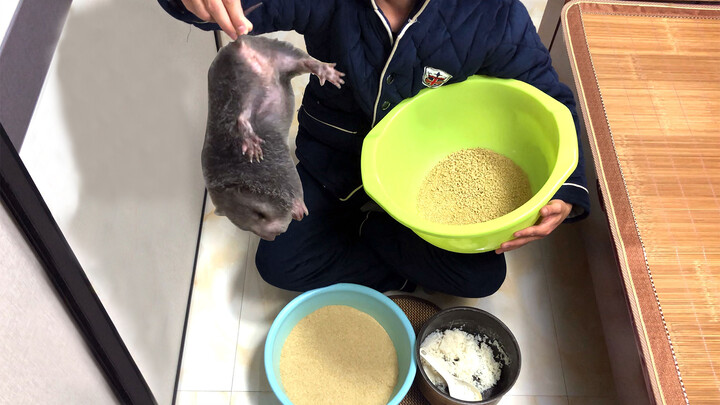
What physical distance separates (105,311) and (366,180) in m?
0.48

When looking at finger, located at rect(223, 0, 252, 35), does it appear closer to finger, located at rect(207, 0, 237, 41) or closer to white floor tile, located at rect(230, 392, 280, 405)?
finger, located at rect(207, 0, 237, 41)

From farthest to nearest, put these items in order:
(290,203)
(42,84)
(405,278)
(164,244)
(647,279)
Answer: (405,278) < (164,244) < (647,279) < (290,203) < (42,84)

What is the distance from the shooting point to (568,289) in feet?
4.63

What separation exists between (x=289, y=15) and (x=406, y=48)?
206 mm

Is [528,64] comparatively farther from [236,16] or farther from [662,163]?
[236,16]

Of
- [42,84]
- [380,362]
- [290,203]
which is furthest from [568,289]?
[42,84]

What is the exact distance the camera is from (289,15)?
0.93m

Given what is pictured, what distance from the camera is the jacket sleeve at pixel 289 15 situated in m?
0.89

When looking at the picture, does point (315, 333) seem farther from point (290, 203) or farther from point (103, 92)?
point (103, 92)

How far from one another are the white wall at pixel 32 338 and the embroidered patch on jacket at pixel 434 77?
2.33 feet

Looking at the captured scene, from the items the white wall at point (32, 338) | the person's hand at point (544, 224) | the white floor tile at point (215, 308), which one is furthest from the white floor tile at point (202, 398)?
the person's hand at point (544, 224)

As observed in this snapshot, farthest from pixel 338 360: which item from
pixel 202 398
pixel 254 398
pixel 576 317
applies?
pixel 576 317

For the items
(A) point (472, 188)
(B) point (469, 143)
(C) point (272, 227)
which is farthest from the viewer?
(B) point (469, 143)

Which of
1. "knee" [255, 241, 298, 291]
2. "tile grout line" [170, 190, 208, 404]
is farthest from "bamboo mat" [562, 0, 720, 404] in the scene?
"tile grout line" [170, 190, 208, 404]
